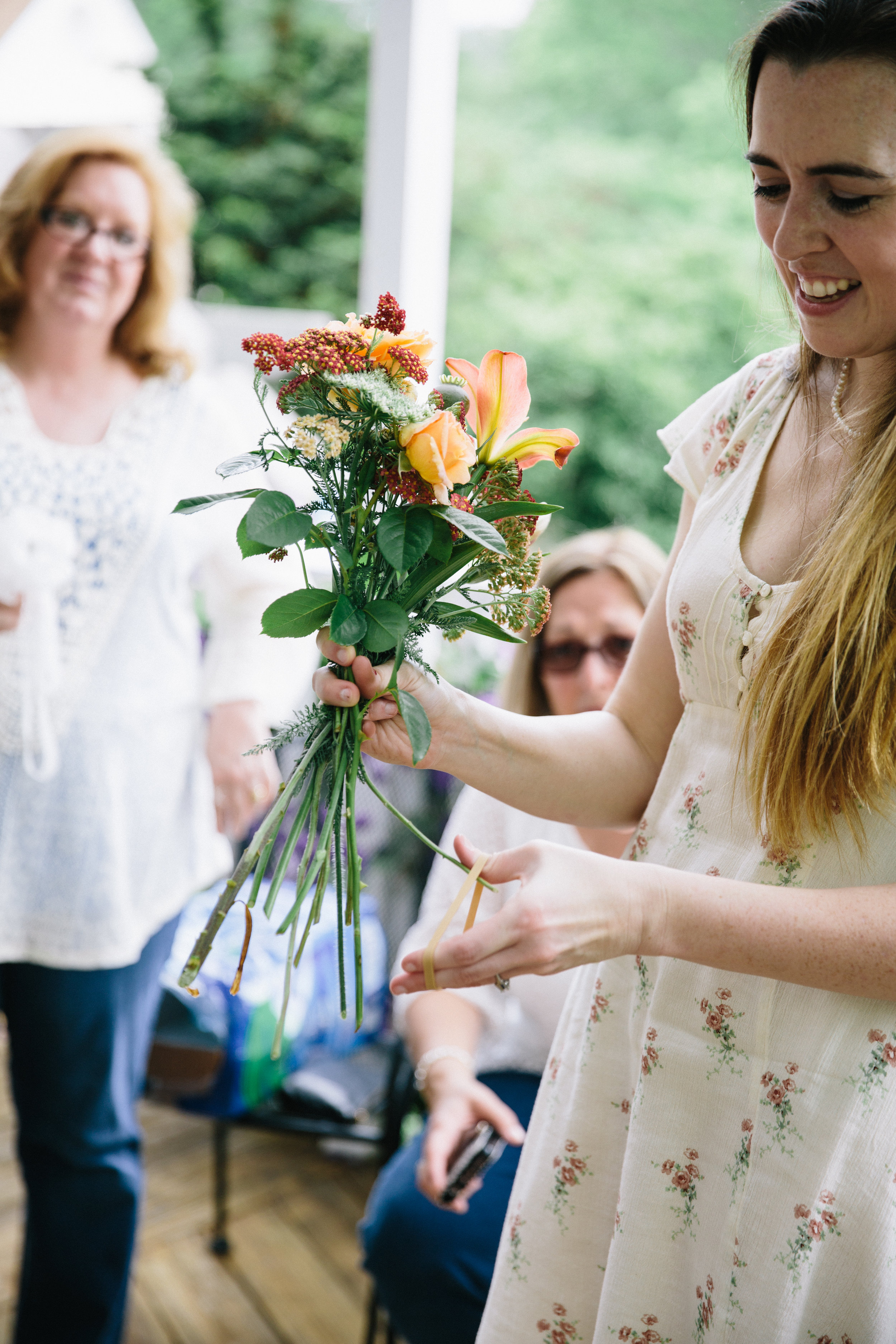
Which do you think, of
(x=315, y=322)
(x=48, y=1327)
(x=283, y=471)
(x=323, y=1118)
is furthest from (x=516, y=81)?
(x=48, y=1327)

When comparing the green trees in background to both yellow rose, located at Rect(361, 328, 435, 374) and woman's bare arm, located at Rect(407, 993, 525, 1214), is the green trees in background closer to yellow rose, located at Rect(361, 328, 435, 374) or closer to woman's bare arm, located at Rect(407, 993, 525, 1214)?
woman's bare arm, located at Rect(407, 993, 525, 1214)

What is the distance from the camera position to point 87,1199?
167 centimetres

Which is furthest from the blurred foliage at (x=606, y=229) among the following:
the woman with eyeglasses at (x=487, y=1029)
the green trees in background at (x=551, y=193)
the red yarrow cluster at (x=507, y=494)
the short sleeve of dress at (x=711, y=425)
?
the red yarrow cluster at (x=507, y=494)

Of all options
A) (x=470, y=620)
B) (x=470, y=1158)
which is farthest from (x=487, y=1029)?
(x=470, y=620)

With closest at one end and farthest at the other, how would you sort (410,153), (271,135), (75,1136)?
(75,1136) < (410,153) < (271,135)

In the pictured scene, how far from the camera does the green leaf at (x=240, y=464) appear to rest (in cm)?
81

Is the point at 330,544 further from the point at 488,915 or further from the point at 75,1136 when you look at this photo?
the point at 75,1136

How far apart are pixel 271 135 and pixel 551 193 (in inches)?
87.9

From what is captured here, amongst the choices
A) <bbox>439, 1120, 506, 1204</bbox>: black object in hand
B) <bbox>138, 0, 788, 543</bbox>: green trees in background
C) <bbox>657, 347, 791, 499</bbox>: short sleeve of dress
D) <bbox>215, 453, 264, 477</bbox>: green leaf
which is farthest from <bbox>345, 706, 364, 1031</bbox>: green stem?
<bbox>138, 0, 788, 543</bbox>: green trees in background

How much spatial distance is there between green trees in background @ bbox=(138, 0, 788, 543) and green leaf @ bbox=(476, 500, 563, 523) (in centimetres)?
553

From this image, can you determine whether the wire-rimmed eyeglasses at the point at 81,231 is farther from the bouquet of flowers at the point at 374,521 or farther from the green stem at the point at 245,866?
the green stem at the point at 245,866

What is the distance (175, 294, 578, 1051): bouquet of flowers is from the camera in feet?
2.61

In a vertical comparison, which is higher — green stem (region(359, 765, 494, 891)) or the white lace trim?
the white lace trim

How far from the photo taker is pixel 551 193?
7.49 m
